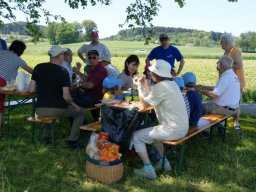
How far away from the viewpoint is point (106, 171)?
416cm

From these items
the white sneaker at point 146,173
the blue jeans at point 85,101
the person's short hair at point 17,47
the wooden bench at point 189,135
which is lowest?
the white sneaker at point 146,173

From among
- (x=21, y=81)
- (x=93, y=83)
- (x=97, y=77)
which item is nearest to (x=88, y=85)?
(x=93, y=83)

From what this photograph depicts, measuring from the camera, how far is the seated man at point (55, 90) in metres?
5.16

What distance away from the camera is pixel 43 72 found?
17.0 feet

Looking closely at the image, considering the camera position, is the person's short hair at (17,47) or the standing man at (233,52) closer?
the person's short hair at (17,47)

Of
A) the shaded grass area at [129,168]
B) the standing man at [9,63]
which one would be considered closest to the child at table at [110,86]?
the shaded grass area at [129,168]

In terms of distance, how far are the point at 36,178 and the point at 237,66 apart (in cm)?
443

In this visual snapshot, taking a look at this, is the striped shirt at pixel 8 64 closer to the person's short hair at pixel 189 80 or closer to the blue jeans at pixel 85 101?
the blue jeans at pixel 85 101

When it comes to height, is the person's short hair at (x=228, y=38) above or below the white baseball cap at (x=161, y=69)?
above

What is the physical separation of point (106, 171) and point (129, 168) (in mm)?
605

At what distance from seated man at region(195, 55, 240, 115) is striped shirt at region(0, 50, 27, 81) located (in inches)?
120

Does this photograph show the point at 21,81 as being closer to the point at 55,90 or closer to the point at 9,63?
the point at 9,63

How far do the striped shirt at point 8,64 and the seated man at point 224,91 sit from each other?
3.04m

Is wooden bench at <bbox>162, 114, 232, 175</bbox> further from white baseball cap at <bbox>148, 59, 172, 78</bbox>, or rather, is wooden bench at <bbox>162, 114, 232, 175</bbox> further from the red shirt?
the red shirt
